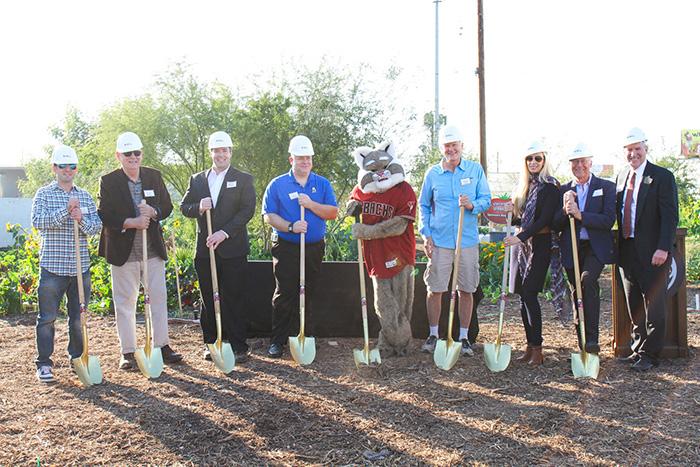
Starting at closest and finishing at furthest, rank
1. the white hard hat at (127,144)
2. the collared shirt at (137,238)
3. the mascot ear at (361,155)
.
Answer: the white hard hat at (127,144), the collared shirt at (137,238), the mascot ear at (361,155)

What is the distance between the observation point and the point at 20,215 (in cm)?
2934

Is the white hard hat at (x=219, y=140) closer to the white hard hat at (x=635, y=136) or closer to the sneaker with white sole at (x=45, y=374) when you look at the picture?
the sneaker with white sole at (x=45, y=374)

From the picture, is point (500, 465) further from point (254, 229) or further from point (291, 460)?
point (254, 229)

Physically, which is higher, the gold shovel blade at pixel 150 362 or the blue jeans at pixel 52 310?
the blue jeans at pixel 52 310

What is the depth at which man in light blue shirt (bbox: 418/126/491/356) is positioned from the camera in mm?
6082

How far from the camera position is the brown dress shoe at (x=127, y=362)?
19.9ft

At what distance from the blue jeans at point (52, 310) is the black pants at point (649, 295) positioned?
4.73 meters

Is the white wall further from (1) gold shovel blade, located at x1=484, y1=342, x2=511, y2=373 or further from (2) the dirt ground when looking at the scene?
(1) gold shovel blade, located at x1=484, y1=342, x2=511, y2=373

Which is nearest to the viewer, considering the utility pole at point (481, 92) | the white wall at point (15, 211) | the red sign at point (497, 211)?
the red sign at point (497, 211)

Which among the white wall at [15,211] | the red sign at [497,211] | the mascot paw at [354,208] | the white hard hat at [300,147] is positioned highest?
the white hard hat at [300,147]

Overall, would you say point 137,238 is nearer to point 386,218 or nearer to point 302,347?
point 302,347

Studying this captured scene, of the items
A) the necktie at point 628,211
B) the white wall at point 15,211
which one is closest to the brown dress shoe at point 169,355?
the necktie at point 628,211

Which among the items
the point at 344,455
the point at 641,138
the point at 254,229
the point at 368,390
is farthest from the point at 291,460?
the point at 254,229

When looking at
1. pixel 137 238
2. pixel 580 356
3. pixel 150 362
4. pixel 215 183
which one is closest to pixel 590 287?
pixel 580 356
